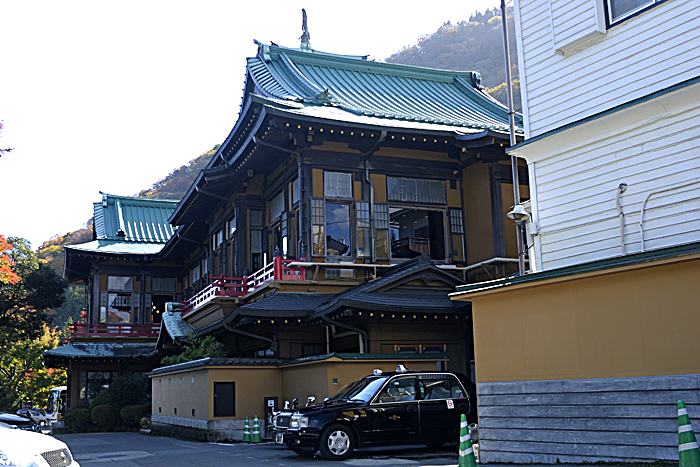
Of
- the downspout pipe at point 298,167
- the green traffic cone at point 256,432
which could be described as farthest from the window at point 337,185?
the green traffic cone at point 256,432

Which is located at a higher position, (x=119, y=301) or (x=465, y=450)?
(x=119, y=301)

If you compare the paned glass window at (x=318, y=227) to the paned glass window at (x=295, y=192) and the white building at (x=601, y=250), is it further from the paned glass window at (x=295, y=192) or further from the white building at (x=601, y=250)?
the white building at (x=601, y=250)

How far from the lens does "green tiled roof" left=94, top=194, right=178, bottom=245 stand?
46.6 meters

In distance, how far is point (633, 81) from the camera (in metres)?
11.9

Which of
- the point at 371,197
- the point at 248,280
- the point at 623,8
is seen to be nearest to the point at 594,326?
the point at 623,8

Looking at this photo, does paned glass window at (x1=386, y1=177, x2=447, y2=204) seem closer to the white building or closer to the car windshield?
the white building

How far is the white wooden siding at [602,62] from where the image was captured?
11242 mm

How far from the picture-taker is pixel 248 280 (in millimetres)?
25828

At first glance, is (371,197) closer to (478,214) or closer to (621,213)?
(478,214)

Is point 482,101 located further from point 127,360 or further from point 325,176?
point 127,360

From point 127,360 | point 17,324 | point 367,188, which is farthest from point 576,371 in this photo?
point 17,324

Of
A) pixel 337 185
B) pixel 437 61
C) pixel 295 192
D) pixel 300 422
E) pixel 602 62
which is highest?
pixel 437 61

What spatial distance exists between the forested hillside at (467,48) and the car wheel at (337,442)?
8578cm

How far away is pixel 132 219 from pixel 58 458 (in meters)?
43.3
